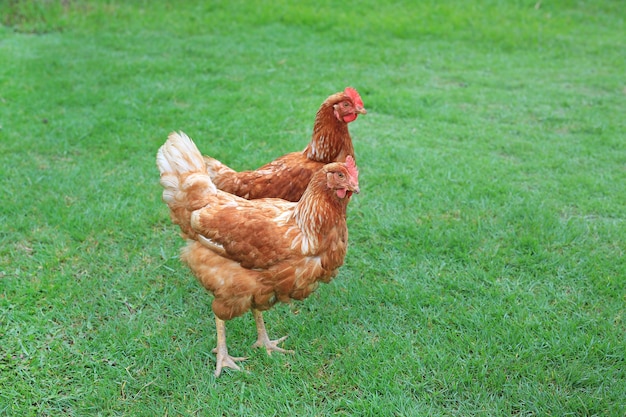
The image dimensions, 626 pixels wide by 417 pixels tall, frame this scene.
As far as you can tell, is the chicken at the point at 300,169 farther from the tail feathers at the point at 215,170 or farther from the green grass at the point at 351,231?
the green grass at the point at 351,231

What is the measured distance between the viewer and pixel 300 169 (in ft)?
13.5

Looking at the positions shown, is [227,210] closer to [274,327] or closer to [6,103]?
[274,327]

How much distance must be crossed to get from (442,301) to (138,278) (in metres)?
2.47

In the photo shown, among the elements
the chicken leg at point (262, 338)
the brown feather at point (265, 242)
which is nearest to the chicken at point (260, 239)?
the brown feather at point (265, 242)

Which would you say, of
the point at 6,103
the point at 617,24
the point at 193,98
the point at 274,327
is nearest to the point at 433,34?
the point at 617,24

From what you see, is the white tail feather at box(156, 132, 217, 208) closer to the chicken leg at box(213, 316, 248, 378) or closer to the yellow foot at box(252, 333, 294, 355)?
the chicken leg at box(213, 316, 248, 378)

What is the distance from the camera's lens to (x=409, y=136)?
266 inches

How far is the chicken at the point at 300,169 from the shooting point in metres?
4.09

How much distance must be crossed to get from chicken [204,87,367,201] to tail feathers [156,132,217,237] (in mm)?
481

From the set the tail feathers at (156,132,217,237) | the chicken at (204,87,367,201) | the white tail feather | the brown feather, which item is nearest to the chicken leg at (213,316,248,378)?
the brown feather

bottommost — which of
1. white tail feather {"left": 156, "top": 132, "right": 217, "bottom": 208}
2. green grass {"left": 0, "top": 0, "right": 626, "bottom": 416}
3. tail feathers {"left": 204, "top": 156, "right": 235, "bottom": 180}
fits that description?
green grass {"left": 0, "top": 0, "right": 626, "bottom": 416}

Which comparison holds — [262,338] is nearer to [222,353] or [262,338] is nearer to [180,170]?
[222,353]

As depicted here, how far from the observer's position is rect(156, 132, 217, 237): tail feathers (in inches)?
139

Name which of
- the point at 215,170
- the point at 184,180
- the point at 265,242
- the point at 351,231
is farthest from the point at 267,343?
the point at 351,231
